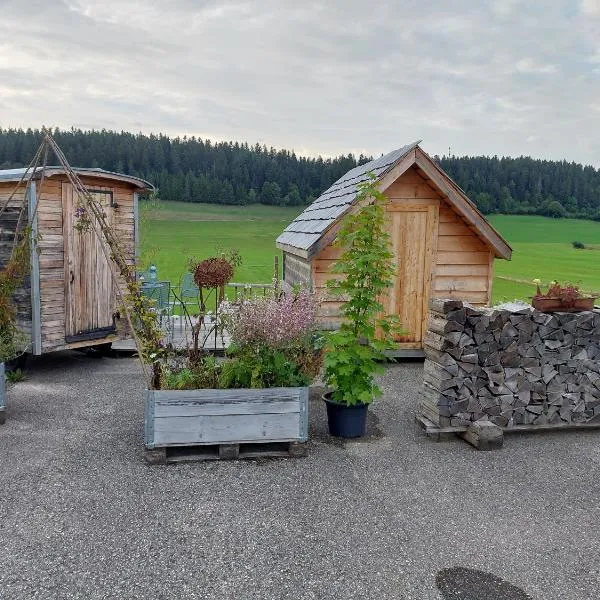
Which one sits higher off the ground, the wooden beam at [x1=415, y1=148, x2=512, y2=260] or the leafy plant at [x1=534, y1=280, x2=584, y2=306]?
the wooden beam at [x1=415, y1=148, x2=512, y2=260]

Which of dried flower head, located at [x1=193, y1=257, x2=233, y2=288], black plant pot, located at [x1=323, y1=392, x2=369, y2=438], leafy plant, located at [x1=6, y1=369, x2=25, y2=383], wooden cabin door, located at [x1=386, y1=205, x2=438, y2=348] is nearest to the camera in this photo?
black plant pot, located at [x1=323, y1=392, x2=369, y2=438]

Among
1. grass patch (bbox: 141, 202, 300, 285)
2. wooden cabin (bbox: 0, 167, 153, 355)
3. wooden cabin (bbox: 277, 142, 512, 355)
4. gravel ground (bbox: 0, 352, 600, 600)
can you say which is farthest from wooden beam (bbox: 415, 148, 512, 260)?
grass patch (bbox: 141, 202, 300, 285)

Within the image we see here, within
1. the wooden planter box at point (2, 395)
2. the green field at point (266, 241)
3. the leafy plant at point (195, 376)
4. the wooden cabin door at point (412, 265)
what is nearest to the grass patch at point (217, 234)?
the green field at point (266, 241)

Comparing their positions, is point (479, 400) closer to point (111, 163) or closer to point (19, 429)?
point (19, 429)

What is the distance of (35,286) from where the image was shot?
26.6 feet

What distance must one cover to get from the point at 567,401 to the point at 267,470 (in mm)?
3642

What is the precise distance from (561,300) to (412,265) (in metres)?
3.46

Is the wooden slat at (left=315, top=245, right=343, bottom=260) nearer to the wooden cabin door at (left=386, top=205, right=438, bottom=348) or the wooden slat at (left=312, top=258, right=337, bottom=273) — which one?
the wooden slat at (left=312, top=258, right=337, bottom=273)

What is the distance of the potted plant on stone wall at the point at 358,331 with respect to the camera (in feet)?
19.0

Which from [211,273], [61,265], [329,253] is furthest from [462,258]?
[61,265]

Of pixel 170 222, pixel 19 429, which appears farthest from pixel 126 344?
pixel 170 222

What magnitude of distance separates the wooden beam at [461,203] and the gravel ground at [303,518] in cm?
386

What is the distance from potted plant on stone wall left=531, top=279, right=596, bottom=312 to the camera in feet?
20.2

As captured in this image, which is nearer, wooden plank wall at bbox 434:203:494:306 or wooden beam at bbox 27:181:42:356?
wooden beam at bbox 27:181:42:356
